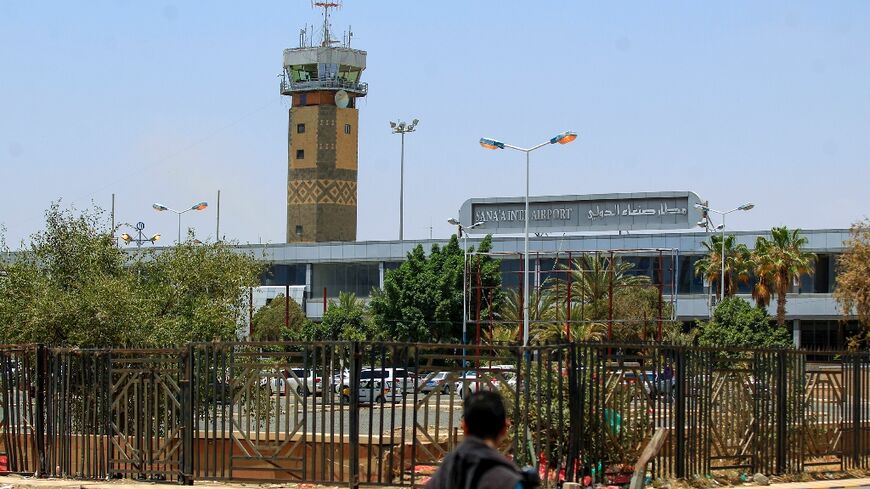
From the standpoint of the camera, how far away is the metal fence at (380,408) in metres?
16.6

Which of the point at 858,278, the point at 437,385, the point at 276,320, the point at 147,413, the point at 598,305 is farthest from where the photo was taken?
the point at 276,320

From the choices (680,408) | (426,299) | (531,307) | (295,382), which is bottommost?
(680,408)

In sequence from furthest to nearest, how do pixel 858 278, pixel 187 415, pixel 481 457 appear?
1. pixel 858 278
2. pixel 187 415
3. pixel 481 457

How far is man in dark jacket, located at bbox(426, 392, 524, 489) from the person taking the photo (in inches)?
253

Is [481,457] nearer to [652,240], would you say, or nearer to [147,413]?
[147,413]

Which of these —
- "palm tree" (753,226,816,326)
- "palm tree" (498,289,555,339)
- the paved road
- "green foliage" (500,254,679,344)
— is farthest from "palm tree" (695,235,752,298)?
the paved road

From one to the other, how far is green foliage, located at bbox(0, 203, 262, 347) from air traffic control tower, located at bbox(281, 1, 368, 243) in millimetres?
67840

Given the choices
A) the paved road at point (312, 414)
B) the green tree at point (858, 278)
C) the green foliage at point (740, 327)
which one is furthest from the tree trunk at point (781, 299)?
the paved road at point (312, 414)

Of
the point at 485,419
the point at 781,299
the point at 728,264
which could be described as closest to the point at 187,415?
the point at 485,419

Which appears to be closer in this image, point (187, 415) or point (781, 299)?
point (187, 415)

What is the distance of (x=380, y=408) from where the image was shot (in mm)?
16500

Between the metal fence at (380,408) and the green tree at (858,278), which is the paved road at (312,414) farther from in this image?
the green tree at (858,278)

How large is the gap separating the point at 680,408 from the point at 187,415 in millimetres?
6706

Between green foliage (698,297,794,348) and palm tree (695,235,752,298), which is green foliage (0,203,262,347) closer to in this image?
green foliage (698,297,794,348)
